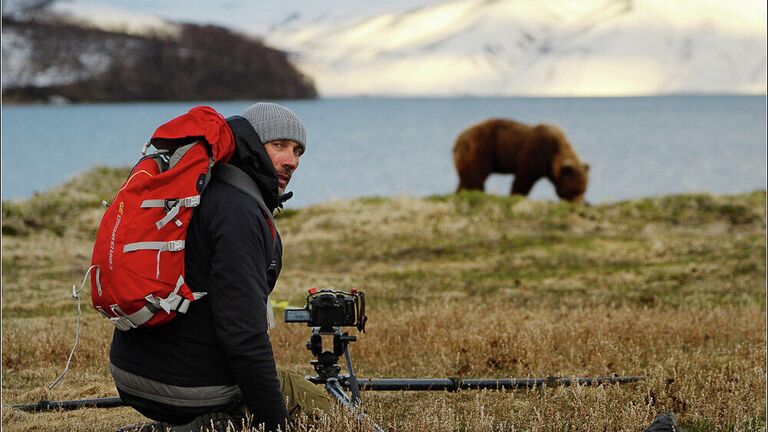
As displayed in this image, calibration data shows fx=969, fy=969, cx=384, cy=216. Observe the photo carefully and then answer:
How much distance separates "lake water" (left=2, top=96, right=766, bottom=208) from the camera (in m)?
43.4

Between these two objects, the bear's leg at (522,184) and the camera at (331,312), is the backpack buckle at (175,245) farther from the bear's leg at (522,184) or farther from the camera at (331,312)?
the bear's leg at (522,184)

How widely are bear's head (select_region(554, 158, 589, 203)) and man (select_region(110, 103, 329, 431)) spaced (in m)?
20.3

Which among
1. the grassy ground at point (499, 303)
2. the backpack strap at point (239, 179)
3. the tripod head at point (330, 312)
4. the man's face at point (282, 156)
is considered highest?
the man's face at point (282, 156)

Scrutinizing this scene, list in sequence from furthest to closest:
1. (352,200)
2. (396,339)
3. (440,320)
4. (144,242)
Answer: (352,200) < (440,320) < (396,339) < (144,242)

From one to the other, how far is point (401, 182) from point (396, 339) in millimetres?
42743

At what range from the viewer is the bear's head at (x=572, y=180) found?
24188mm

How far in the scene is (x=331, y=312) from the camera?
16.0ft

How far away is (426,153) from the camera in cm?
7594

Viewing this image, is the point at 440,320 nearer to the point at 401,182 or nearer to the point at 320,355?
the point at 320,355

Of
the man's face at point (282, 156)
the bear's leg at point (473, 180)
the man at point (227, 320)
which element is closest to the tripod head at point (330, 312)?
the man at point (227, 320)

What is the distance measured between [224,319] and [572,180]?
68.9 ft

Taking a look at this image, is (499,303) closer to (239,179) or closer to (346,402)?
(346,402)

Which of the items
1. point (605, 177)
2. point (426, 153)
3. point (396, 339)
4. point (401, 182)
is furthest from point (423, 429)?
point (426, 153)

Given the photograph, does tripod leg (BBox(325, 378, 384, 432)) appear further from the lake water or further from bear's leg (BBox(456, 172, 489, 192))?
bear's leg (BBox(456, 172, 489, 192))
